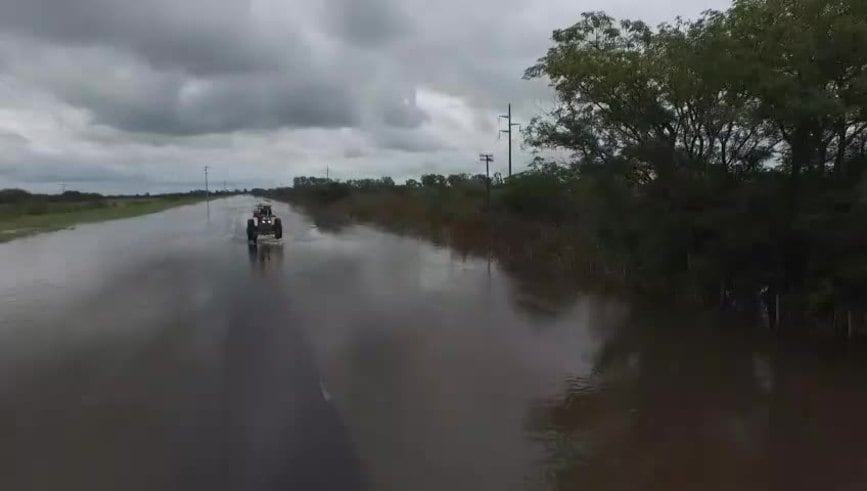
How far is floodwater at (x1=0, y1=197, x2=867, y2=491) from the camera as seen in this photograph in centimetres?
771

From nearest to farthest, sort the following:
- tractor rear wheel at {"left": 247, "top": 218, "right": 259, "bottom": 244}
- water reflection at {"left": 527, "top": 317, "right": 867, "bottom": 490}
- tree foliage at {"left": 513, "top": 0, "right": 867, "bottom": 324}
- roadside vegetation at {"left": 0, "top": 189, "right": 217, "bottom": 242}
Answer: water reflection at {"left": 527, "top": 317, "right": 867, "bottom": 490} → tree foliage at {"left": 513, "top": 0, "right": 867, "bottom": 324} → tractor rear wheel at {"left": 247, "top": 218, "right": 259, "bottom": 244} → roadside vegetation at {"left": 0, "top": 189, "right": 217, "bottom": 242}

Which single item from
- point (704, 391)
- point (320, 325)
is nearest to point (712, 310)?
point (704, 391)

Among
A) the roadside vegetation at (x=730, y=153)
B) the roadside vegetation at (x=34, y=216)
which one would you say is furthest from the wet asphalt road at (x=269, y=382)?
the roadside vegetation at (x=34, y=216)

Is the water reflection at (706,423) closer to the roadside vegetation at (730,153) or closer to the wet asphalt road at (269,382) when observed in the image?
the wet asphalt road at (269,382)

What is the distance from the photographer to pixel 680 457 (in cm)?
816

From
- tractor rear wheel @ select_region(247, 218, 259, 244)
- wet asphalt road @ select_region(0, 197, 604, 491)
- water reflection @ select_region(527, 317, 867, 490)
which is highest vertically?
tractor rear wheel @ select_region(247, 218, 259, 244)

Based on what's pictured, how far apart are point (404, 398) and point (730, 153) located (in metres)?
9.94

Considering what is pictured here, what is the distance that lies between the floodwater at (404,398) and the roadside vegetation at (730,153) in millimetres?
1350

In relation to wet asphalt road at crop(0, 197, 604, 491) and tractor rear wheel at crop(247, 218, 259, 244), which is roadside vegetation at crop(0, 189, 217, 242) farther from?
wet asphalt road at crop(0, 197, 604, 491)

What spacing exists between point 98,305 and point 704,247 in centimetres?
1363

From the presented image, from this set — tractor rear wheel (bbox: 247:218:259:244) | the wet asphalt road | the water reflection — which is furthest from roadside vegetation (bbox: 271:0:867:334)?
tractor rear wheel (bbox: 247:218:259:244)

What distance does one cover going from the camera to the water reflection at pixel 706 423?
7688 millimetres

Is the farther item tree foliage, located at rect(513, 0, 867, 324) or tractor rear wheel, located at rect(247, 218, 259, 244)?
tractor rear wheel, located at rect(247, 218, 259, 244)

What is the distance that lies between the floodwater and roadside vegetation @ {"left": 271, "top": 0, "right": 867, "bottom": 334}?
1.35 m
